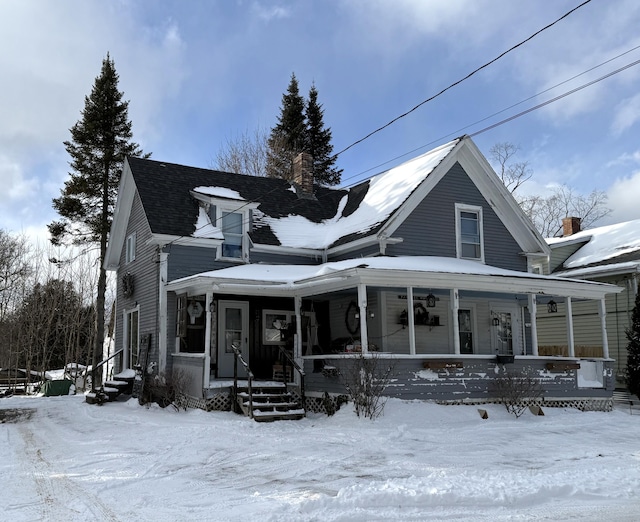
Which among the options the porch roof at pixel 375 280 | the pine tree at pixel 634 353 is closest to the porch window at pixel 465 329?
the porch roof at pixel 375 280

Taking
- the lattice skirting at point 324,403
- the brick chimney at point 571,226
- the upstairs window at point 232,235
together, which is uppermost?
the brick chimney at point 571,226

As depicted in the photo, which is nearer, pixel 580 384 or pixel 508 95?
pixel 508 95

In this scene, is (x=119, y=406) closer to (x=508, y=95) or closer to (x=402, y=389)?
(x=402, y=389)

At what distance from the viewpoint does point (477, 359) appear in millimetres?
13938

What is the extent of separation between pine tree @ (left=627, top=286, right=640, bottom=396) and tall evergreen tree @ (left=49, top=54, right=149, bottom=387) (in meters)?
20.8

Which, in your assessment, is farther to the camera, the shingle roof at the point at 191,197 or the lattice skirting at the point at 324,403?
the shingle roof at the point at 191,197

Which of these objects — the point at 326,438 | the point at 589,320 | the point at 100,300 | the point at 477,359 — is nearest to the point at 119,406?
the point at 326,438

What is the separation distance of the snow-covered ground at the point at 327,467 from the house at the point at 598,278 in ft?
20.7

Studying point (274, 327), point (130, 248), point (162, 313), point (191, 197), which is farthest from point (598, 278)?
point (130, 248)

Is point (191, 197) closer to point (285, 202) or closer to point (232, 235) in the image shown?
point (232, 235)

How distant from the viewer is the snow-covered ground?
19.9 ft

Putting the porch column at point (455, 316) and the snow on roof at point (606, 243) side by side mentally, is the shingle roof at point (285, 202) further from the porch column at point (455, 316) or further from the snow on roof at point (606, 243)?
the snow on roof at point (606, 243)

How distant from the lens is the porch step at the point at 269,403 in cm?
1267

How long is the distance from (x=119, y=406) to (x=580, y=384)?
40.1ft
